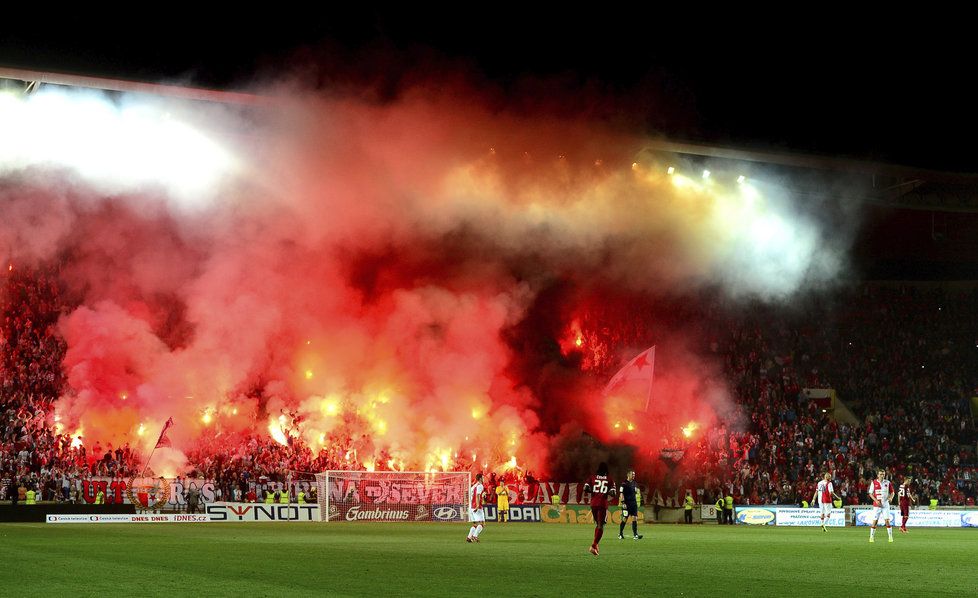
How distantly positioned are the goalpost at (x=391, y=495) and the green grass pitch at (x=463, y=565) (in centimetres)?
1121

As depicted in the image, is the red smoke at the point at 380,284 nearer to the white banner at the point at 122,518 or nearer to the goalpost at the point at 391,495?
the goalpost at the point at 391,495

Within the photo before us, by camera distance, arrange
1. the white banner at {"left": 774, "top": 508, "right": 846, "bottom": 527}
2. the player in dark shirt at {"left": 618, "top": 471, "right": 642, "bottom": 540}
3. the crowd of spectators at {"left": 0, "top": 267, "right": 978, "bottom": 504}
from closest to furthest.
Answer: the player in dark shirt at {"left": 618, "top": 471, "right": 642, "bottom": 540}
the white banner at {"left": 774, "top": 508, "right": 846, "bottom": 527}
the crowd of spectators at {"left": 0, "top": 267, "right": 978, "bottom": 504}

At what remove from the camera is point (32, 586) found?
1222 centimetres

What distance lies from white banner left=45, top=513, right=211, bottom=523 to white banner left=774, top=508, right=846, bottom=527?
19460mm

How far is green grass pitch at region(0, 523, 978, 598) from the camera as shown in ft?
40.9

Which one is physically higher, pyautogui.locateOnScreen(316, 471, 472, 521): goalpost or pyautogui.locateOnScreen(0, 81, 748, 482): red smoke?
pyautogui.locateOnScreen(0, 81, 748, 482): red smoke

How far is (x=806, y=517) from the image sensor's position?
3684 cm

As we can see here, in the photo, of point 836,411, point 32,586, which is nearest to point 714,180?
point 836,411

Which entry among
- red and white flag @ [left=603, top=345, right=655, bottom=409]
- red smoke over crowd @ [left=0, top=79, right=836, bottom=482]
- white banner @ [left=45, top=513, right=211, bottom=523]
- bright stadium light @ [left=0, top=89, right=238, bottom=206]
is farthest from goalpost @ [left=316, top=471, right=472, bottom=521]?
bright stadium light @ [left=0, top=89, right=238, bottom=206]

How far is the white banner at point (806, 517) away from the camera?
36.5m

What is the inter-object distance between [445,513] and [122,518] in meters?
11.0

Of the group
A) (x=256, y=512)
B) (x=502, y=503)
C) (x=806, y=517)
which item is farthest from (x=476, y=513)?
(x=806, y=517)

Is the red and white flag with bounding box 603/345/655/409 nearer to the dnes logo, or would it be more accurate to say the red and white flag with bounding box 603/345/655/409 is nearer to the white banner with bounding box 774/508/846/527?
the white banner with bounding box 774/508/846/527

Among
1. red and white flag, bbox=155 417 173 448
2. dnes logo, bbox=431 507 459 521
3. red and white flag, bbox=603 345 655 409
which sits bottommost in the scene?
dnes logo, bbox=431 507 459 521
